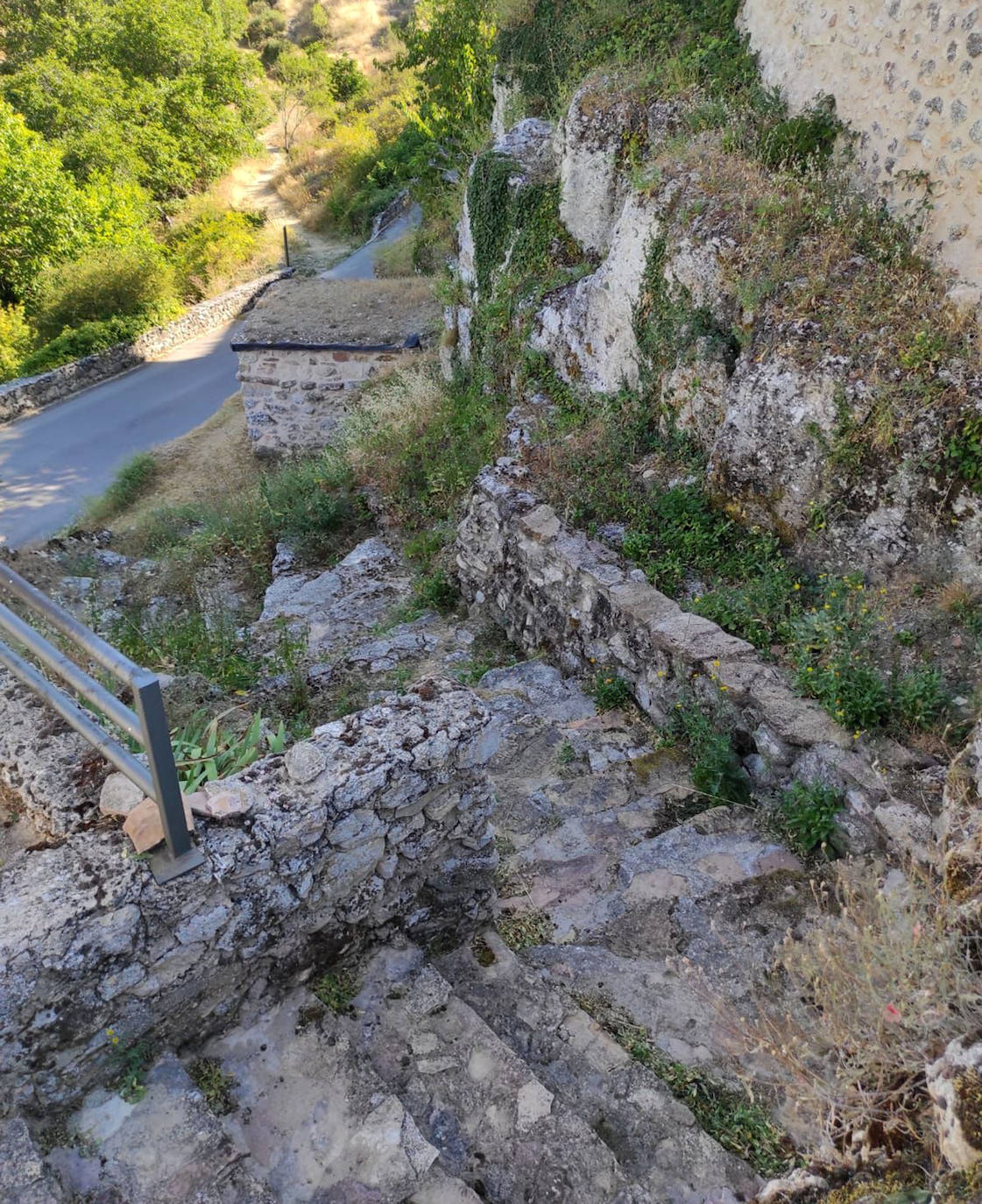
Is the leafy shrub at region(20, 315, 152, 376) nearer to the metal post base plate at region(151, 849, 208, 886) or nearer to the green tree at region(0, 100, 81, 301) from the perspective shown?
the green tree at region(0, 100, 81, 301)

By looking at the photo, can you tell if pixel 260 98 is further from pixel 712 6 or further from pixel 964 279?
pixel 964 279

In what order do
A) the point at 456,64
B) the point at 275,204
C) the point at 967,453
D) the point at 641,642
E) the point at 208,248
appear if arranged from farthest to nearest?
the point at 275,204, the point at 208,248, the point at 456,64, the point at 641,642, the point at 967,453

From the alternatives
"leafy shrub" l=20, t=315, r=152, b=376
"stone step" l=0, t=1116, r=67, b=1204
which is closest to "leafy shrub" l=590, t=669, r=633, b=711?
"stone step" l=0, t=1116, r=67, b=1204

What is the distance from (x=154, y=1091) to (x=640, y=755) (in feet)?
10.4

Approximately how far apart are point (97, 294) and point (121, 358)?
2.44 m

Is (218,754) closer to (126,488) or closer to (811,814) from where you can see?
(811,814)

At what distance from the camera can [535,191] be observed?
30.0 feet

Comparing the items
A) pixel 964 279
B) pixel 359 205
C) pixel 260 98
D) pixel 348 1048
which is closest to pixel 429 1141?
pixel 348 1048

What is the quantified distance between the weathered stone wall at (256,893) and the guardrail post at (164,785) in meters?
0.04

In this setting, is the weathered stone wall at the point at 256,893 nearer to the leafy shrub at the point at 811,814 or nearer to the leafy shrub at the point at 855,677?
the leafy shrub at the point at 811,814

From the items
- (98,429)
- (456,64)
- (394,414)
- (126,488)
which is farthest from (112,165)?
(394,414)

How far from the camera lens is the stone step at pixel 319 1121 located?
7.57 feet

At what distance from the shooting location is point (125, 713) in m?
2.29

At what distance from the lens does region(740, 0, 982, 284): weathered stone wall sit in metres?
5.43
